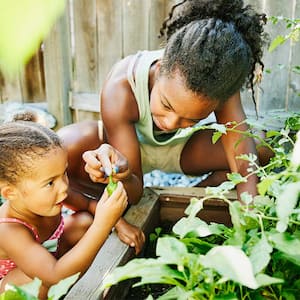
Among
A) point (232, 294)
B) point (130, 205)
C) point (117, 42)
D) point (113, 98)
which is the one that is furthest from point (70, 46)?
point (232, 294)

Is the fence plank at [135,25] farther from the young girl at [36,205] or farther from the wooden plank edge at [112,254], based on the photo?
the young girl at [36,205]

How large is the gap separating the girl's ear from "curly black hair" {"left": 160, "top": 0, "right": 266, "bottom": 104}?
23.8 inches

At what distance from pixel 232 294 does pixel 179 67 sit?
96 centimetres

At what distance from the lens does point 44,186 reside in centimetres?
145

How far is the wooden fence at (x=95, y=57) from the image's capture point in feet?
9.46

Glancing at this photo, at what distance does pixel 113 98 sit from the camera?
6.27 ft

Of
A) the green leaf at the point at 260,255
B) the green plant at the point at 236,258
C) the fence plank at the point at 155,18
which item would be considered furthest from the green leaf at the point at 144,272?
the fence plank at the point at 155,18

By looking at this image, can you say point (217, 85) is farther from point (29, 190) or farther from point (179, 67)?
point (29, 190)

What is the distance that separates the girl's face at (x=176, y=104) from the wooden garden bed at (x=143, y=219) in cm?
34

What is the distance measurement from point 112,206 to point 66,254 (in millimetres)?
188

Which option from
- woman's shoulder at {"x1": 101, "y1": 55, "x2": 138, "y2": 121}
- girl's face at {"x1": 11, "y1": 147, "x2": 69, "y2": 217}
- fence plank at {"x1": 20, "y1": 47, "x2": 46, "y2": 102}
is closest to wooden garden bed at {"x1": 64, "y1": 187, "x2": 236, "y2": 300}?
girl's face at {"x1": 11, "y1": 147, "x2": 69, "y2": 217}

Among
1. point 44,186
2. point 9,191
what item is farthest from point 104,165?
point 9,191

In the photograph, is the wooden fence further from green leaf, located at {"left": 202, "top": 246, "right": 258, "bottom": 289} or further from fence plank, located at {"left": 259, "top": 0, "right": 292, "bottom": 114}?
green leaf, located at {"left": 202, "top": 246, "right": 258, "bottom": 289}

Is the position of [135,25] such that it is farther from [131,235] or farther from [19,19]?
[19,19]
